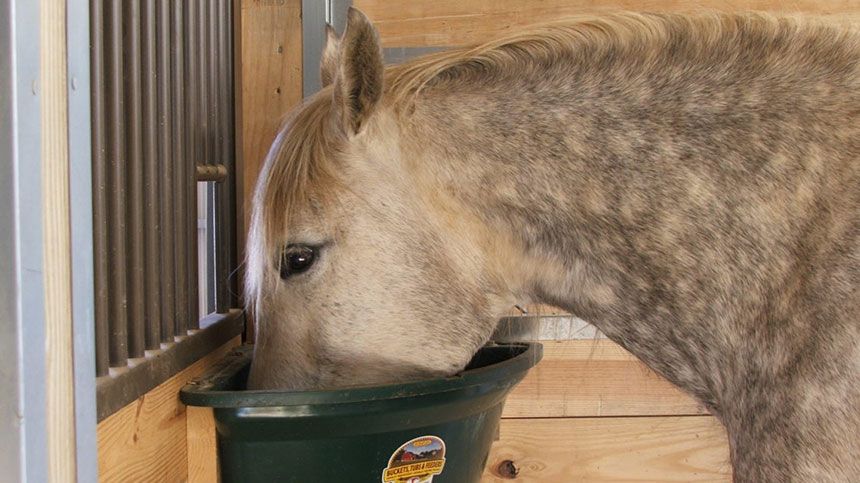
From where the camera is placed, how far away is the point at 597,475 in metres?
1.63

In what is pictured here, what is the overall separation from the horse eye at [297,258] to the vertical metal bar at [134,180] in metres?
0.19

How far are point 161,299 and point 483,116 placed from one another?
53 centimetres

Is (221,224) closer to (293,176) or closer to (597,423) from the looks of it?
(293,176)

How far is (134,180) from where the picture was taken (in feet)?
3.22

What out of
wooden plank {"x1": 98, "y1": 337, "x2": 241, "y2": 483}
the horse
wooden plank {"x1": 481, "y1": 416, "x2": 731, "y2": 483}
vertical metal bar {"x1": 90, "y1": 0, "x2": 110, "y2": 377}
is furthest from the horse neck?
wooden plank {"x1": 481, "y1": 416, "x2": 731, "y2": 483}

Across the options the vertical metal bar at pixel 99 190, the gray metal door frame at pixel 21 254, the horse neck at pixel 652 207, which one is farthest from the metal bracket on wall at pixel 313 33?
the gray metal door frame at pixel 21 254

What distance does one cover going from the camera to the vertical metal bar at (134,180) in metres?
0.97

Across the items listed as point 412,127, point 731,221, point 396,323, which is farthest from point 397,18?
point 731,221

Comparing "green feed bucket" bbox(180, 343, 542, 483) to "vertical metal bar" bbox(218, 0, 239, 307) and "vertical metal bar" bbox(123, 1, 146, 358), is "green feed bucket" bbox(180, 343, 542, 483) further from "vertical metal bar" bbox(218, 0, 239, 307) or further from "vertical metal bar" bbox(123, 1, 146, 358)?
"vertical metal bar" bbox(218, 0, 239, 307)

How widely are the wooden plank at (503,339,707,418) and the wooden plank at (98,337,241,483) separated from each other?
687 millimetres

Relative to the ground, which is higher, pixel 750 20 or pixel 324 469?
pixel 750 20

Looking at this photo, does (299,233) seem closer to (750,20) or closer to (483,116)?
(483,116)

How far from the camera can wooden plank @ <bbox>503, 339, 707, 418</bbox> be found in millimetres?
1600

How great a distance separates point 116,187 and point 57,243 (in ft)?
0.78
